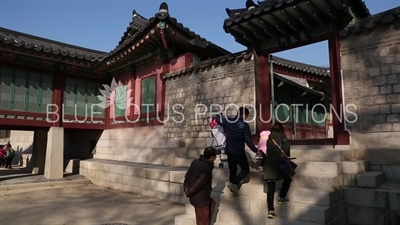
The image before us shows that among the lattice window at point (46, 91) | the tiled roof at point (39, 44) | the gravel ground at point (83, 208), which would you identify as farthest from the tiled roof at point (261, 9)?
the lattice window at point (46, 91)

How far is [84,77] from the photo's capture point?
13.0 m

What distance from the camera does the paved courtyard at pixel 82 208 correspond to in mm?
6191

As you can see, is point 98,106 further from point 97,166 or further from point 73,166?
point 97,166

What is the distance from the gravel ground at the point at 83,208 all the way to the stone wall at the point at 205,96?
2.71m

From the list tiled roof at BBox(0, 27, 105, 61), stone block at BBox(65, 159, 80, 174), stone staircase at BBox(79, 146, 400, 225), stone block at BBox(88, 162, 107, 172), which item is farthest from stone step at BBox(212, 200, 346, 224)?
stone block at BBox(65, 159, 80, 174)

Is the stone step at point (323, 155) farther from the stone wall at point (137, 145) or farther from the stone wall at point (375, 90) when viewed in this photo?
the stone wall at point (137, 145)

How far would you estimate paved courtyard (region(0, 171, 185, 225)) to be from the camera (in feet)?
20.3

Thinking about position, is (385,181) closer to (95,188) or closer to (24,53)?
(95,188)

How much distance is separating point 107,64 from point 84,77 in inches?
54.5

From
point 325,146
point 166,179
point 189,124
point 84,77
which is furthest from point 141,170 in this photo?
point 84,77

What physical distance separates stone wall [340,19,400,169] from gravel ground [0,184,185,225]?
4.51 m

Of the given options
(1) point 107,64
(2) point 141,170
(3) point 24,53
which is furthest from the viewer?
(1) point 107,64

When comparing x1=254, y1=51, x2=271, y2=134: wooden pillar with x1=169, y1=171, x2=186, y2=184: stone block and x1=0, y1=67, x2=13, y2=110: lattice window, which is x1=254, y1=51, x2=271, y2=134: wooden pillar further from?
x1=0, y1=67, x2=13, y2=110: lattice window

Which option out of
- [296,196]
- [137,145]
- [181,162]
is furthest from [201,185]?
[137,145]
